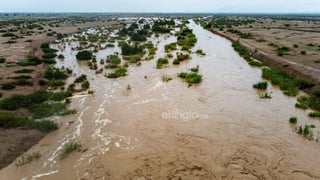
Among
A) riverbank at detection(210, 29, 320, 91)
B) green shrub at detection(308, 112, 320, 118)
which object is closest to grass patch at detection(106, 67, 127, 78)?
riverbank at detection(210, 29, 320, 91)

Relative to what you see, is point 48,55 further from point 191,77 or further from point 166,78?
point 191,77

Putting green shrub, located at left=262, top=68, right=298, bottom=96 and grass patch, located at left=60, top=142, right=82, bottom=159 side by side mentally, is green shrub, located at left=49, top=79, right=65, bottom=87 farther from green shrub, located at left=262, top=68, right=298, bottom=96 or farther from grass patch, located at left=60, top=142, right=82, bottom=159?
green shrub, located at left=262, top=68, right=298, bottom=96

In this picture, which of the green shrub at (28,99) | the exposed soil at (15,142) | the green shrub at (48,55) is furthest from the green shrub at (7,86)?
the green shrub at (48,55)

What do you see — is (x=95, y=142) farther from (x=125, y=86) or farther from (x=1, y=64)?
(x=1, y=64)

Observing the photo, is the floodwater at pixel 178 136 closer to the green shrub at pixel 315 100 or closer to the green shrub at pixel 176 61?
the green shrub at pixel 315 100

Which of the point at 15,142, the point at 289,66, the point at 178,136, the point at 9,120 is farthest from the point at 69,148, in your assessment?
the point at 289,66

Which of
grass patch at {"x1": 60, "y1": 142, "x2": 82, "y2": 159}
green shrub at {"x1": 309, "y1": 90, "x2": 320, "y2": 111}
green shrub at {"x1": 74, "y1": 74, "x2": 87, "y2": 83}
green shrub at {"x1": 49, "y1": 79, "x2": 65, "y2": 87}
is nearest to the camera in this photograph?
grass patch at {"x1": 60, "y1": 142, "x2": 82, "y2": 159}
